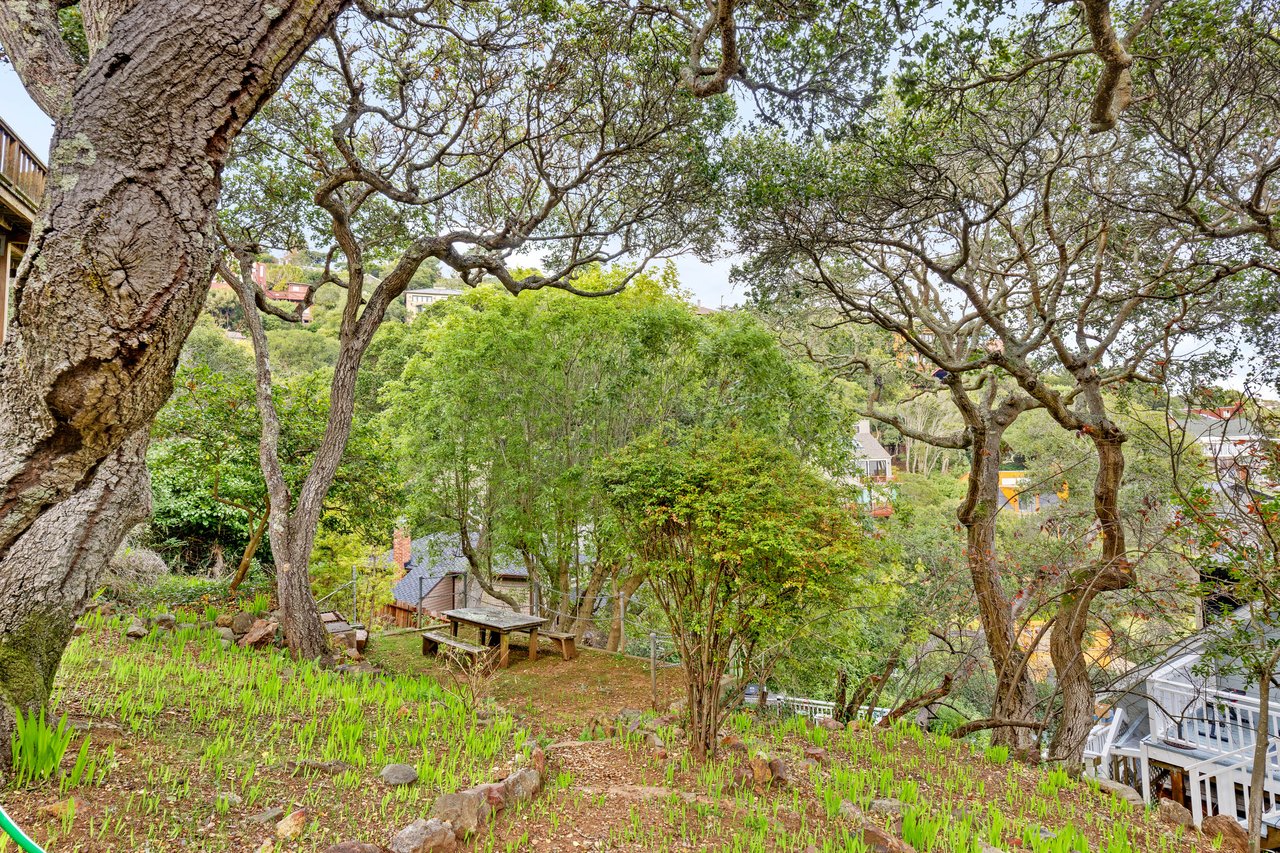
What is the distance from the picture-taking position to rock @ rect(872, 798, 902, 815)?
3.39m

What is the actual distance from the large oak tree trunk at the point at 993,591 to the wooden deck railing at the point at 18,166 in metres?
10.4

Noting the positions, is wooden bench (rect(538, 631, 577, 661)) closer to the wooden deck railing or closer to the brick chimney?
the wooden deck railing

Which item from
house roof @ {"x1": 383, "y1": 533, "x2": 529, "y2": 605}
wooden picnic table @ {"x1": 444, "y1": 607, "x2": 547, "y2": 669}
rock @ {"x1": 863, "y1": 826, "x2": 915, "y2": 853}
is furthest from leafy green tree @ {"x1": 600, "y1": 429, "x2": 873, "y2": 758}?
house roof @ {"x1": 383, "y1": 533, "x2": 529, "y2": 605}

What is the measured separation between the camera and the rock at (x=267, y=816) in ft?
8.19

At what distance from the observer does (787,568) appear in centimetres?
388

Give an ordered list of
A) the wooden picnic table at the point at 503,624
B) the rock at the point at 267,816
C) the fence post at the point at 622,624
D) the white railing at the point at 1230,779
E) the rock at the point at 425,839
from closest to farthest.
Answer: the rock at the point at 425,839 → the rock at the point at 267,816 → the white railing at the point at 1230,779 → the wooden picnic table at the point at 503,624 → the fence post at the point at 622,624

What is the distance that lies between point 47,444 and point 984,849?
4084 mm

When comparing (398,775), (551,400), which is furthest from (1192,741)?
(551,400)

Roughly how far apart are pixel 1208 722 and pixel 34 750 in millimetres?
8930

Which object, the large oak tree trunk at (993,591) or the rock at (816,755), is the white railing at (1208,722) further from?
the rock at (816,755)

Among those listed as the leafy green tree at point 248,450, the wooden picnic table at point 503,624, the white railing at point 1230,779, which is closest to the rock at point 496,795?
the wooden picnic table at point 503,624

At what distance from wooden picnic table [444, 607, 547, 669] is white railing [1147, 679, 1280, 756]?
22.3 feet

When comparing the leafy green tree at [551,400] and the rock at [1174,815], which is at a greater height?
the leafy green tree at [551,400]

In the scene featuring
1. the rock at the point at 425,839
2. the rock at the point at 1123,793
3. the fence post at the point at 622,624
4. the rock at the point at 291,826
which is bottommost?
the rock at the point at 291,826
